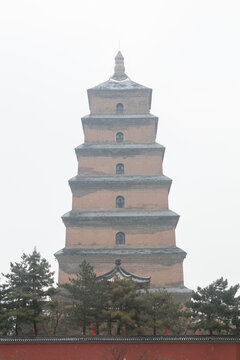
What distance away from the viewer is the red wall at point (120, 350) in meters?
17.2

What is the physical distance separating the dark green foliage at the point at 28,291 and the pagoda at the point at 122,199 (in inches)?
221

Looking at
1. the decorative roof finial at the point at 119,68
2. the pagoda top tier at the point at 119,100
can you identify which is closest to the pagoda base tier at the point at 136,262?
the pagoda top tier at the point at 119,100

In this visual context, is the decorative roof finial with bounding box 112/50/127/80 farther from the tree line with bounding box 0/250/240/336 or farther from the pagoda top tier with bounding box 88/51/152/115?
the tree line with bounding box 0/250/240/336

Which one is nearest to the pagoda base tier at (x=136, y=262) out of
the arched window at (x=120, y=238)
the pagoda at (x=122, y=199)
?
the pagoda at (x=122, y=199)

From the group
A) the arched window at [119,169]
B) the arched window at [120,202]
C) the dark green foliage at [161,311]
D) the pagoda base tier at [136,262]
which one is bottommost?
the dark green foliage at [161,311]

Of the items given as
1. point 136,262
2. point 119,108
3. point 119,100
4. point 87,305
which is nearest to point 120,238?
point 136,262

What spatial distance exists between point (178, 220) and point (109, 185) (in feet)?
15.0

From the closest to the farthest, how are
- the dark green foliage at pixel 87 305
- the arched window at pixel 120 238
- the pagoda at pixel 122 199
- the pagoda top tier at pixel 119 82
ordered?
1. the dark green foliage at pixel 87 305
2. the pagoda at pixel 122 199
3. the arched window at pixel 120 238
4. the pagoda top tier at pixel 119 82

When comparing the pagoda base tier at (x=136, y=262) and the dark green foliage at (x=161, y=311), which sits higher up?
the pagoda base tier at (x=136, y=262)

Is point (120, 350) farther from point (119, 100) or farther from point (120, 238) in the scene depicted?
point (119, 100)

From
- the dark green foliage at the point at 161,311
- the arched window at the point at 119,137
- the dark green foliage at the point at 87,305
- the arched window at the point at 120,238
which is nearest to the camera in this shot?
the dark green foliage at the point at 87,305

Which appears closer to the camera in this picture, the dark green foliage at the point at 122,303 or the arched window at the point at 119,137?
the dark green foliage at the point at 122,303

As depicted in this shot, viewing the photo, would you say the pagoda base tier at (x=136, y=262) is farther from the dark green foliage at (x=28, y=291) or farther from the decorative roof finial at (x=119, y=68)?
the decorative roof finial at (x=119, y=68)

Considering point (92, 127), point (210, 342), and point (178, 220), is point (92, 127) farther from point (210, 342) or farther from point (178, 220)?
point (210, 342)
